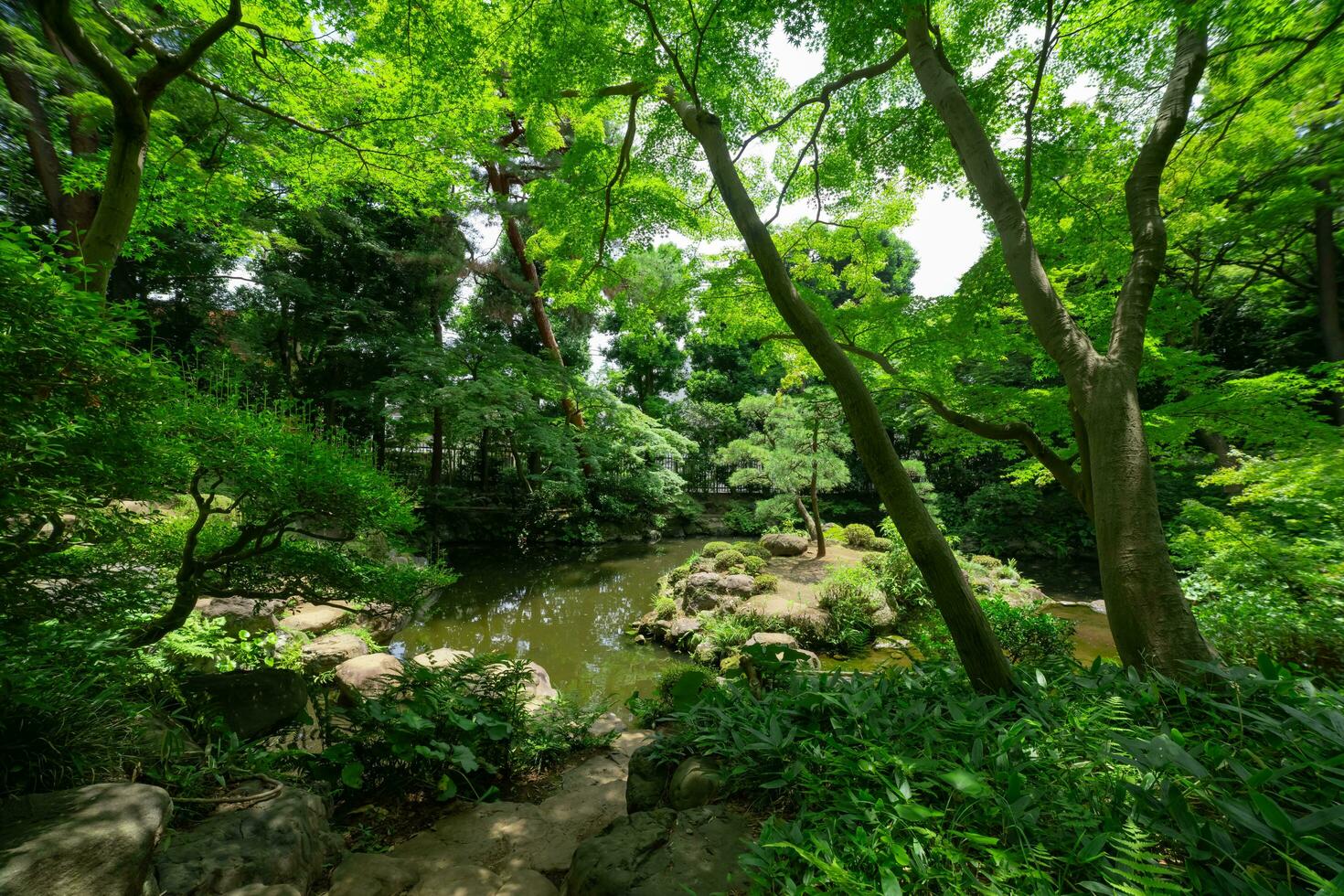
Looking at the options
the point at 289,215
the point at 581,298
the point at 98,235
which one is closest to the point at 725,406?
the point at 581,298

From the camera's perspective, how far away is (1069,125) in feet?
11.5

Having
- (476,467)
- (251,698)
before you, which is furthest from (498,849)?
(476,467)

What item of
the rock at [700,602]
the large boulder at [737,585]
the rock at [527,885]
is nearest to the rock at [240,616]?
the rock at [527,885]

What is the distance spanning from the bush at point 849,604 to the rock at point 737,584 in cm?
101

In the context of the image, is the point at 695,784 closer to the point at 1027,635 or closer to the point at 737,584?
the point at 1027,635

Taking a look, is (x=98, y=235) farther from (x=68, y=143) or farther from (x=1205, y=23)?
(x=1205, y=23)

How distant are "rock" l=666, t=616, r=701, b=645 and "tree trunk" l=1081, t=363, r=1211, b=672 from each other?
14.8 ft

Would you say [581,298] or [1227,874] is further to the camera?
[581,298]

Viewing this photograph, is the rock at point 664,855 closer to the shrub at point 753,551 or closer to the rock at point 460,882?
the rock at point 460,882

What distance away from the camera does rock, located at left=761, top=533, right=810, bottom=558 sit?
31.4 feet

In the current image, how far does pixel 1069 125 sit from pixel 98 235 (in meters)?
6.44

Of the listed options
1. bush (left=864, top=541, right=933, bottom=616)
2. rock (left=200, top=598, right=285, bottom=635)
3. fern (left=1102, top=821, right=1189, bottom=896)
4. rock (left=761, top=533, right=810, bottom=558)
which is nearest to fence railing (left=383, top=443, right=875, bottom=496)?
rock (left=761, top=533, right=810, bottom=558)

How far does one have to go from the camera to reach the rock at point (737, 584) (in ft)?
22.8

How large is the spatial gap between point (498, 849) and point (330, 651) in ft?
11.8
